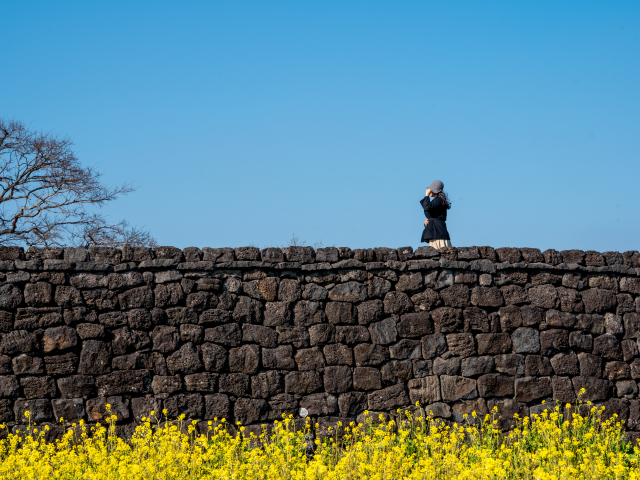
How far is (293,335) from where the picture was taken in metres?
8.48

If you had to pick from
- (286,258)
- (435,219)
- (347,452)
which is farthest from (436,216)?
(347,452)

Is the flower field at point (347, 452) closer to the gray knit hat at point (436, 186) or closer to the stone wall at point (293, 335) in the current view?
the stone wall at point (293, 335)

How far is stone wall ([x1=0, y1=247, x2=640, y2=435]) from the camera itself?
8.19 metres

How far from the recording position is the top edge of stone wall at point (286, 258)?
8.28 meters

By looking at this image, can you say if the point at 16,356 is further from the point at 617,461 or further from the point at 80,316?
the point at 617,461

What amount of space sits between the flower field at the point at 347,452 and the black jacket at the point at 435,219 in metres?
2.35

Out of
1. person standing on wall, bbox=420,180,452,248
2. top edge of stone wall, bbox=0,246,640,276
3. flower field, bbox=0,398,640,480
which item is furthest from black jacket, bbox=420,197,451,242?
flower field, bbox=0,398,640,480

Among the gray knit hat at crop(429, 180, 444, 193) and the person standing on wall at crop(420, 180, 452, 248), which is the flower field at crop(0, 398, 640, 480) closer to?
the person standing on wall at crop(420, 180, 452, 248)

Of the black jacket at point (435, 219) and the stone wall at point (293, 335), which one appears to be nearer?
the stone wall at point (293, 335)

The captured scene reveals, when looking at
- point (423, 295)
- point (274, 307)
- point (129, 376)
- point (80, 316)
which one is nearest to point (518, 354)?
point (423, 295)

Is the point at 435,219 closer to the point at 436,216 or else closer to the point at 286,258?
the point at 436,216

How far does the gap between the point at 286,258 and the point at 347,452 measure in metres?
2.61

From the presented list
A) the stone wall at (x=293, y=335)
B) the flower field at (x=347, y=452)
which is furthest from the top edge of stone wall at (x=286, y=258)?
the flower field at (x=347, y=452)

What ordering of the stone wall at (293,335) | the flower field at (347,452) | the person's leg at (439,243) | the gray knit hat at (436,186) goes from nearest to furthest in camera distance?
the flower field at (347,452) < the stone wall at (293,335) < the person's leg at (439,243) < the gray knit hat at (436,186)
